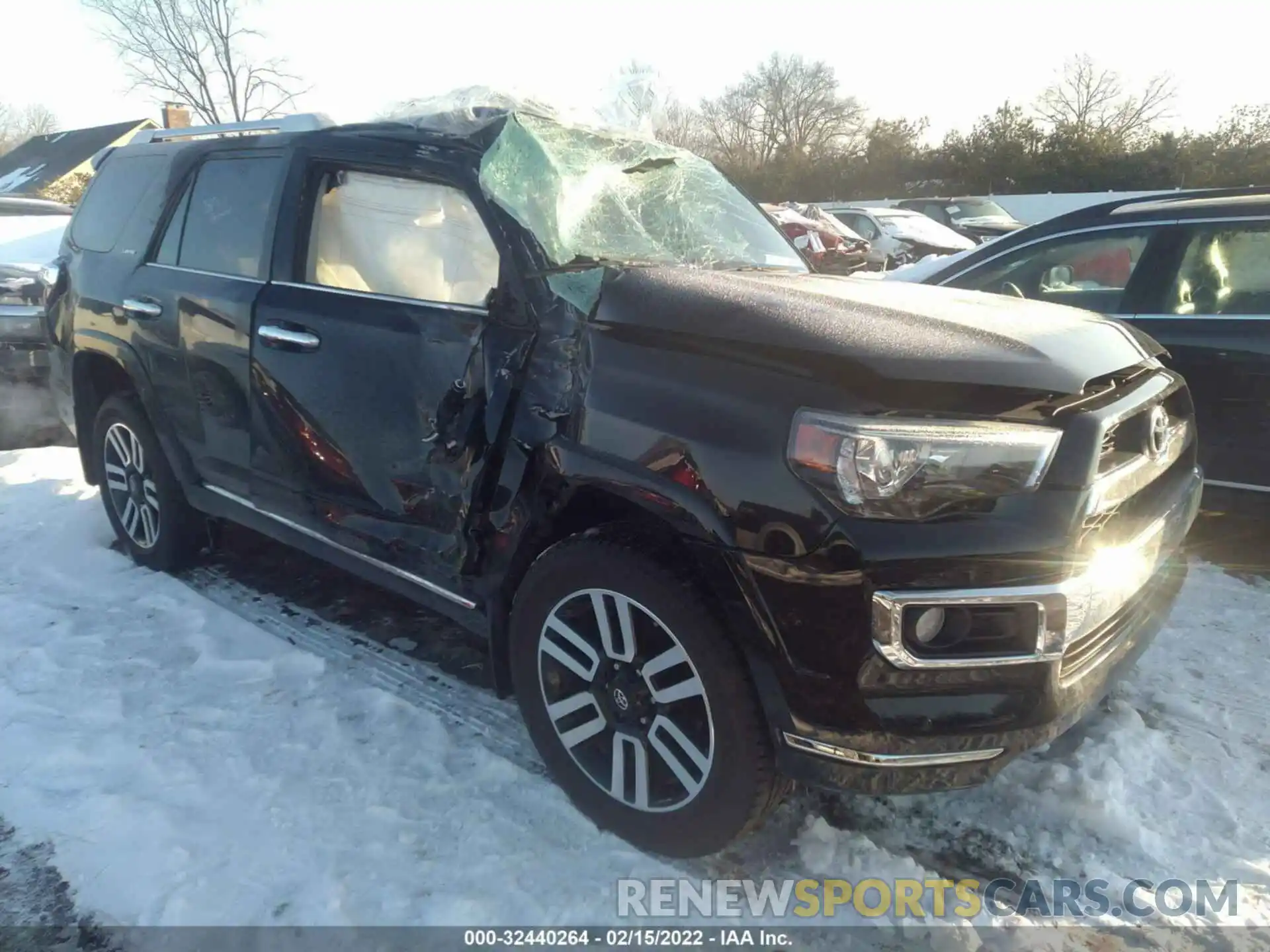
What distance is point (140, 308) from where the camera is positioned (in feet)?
12.7

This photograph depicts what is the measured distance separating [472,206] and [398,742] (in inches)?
66.3

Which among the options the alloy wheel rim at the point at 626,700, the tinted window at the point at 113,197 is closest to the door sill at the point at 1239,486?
the alloy wheel rim at the point at 626,700

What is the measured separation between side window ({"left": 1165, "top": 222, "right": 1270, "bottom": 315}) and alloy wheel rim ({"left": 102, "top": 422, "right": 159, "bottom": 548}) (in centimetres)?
481

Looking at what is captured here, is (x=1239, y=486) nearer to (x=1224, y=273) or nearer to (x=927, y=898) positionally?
(x=1224, y=273)

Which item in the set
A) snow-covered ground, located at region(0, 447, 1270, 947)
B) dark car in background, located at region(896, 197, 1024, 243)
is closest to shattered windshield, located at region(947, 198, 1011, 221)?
dark car in background, located at region(896, 197, 1024, 243)

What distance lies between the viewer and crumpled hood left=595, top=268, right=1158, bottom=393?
2.06 meters

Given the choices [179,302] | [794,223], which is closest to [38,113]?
[794,223]

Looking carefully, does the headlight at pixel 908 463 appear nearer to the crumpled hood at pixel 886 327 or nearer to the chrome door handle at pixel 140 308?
the crumpled hood at pixel 886 327

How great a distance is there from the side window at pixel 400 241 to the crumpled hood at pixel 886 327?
523mm

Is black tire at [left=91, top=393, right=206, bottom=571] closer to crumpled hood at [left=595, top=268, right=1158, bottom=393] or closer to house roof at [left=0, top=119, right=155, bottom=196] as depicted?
crumpled hood at [left=595, top=268, right=1158, bottom=393]

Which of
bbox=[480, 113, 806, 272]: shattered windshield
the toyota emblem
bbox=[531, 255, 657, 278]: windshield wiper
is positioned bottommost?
the toyota emblem

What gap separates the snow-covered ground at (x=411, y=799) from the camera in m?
2.29

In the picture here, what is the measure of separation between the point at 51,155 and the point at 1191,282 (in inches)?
2031

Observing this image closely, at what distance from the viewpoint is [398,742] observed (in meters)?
2.88
